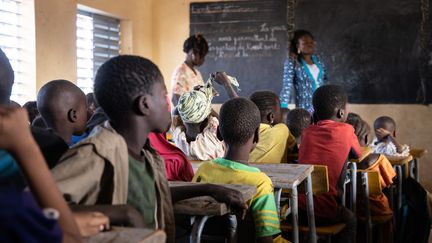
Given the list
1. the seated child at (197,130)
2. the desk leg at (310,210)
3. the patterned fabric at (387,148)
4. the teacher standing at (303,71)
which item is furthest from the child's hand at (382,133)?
the desk leg at (310,210)

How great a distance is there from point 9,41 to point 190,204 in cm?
352

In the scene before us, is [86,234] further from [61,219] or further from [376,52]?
[376,52]

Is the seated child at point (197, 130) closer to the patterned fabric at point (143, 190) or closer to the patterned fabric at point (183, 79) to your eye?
the patterned fabric at point (143, 190)

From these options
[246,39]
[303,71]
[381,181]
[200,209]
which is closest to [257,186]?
[200,209]

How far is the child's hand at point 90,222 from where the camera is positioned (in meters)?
1.00

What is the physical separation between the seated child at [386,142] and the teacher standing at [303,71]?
686 millimetres

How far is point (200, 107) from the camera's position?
299cm

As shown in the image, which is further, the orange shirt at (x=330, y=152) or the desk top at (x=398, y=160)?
the desk top at (x=398, y=160)

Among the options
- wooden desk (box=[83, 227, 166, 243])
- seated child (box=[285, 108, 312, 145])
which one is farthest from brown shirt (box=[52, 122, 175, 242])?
seated child (box=[285, 108, 312, 145])

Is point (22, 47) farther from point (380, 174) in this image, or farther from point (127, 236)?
point (127, 236)

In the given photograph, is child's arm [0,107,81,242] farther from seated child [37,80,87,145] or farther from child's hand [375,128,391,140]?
child's hand [375,128,391,140]

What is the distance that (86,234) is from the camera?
100 cm

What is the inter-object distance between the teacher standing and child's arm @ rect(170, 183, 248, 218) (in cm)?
340

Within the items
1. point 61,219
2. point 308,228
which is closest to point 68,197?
point 61,219
